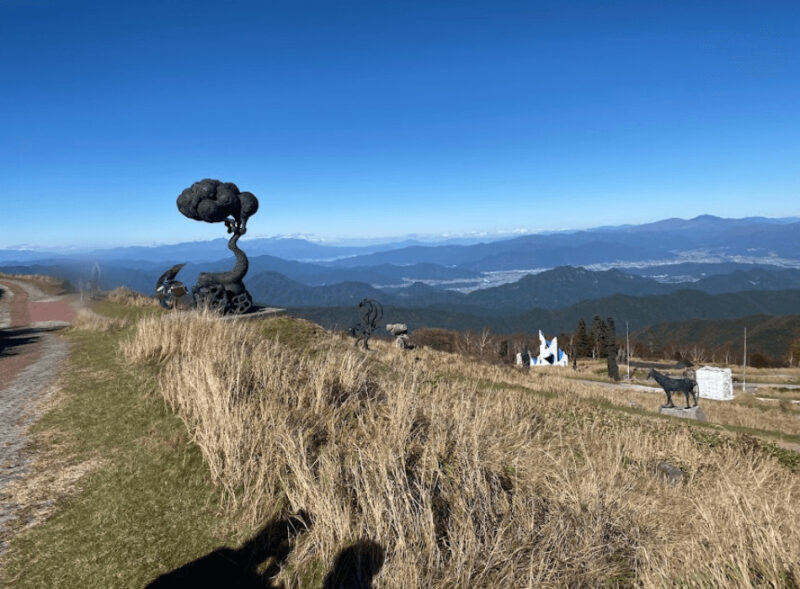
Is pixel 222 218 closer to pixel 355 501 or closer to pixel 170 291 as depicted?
pixel 170 291

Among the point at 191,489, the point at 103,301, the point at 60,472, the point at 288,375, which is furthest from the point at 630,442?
the point at 103,301

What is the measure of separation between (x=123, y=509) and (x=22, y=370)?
798cm

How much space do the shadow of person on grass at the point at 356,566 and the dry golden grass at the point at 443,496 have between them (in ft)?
0.25

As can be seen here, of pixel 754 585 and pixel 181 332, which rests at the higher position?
pixel 181 332

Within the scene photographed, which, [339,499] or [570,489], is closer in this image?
[339,499]

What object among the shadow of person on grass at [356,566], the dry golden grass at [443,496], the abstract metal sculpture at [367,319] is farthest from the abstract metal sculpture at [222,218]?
the shadow of person on grass at [356,566]

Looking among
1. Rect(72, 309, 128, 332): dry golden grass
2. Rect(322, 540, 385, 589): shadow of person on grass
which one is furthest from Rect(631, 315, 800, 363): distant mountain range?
Rect(322, 540, 385, 589): shadow of person on grass

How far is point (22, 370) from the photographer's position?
10.1 metres

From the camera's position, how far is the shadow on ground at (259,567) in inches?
141

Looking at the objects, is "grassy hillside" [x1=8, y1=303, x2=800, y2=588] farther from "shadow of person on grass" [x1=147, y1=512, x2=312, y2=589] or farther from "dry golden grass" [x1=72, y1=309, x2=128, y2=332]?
"dry golden grass" [x1=72, y1=309, x2=128, y2=332]

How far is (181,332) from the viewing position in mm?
10562

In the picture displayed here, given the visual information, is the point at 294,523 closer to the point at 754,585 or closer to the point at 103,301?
the point at 754,585

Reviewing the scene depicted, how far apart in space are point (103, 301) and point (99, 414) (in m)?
19.6

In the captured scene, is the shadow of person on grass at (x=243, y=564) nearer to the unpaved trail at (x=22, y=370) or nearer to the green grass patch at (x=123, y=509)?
the green grass patch at (x=123, y=509)
